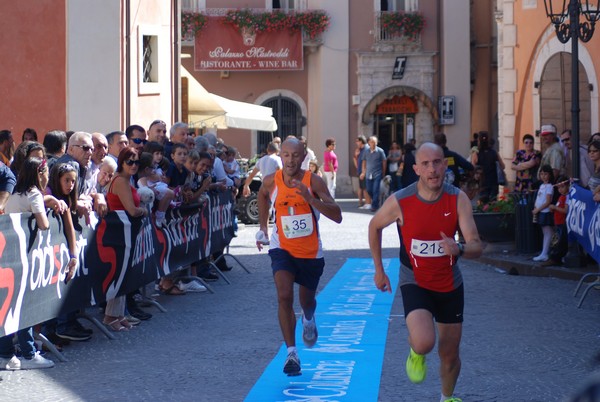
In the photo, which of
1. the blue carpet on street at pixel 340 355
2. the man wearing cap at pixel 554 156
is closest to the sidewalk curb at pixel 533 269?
the man wearing cap at pixel 554 156

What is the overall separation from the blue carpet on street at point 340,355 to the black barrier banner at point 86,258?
5.88 feet

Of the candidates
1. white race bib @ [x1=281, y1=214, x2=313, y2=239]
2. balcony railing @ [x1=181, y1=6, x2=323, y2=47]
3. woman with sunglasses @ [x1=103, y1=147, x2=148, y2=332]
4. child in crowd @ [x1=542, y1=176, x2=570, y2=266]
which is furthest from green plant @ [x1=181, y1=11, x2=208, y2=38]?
white race bib @ [x1=281, y1=214, x2=313, y2=239]

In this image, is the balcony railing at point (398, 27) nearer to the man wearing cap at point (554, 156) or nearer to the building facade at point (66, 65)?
the building facade at point (66, 65)

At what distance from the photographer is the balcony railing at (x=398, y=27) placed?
4225 centimetres

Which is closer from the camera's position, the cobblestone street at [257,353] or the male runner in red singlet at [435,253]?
the male runner in red singlet at [435,253]

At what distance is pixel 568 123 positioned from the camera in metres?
23.3

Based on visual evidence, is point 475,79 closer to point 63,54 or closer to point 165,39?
point 165,39

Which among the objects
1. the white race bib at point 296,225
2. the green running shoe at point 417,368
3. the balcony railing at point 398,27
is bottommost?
the green running shoe at point 417,368

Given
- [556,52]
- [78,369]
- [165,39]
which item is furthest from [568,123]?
[78,369]

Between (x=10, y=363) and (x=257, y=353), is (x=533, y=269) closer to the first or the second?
(x=257, y=353)

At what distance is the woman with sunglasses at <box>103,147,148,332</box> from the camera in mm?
11375

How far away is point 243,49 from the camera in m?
42.5

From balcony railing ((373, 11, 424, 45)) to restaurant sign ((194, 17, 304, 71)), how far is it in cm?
286

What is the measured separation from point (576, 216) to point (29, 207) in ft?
23.5
